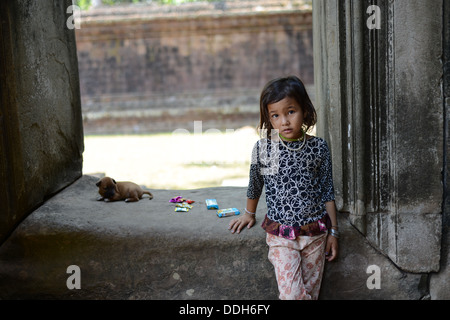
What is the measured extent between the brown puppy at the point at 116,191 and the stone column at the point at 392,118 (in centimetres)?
134

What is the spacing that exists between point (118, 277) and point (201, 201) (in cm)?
79

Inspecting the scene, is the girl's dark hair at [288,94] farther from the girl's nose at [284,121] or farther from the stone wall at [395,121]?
the stone wall at [395,121]

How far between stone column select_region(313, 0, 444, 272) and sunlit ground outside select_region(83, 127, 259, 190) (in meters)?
2.86

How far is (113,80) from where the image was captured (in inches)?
471

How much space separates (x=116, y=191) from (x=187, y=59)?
9.27 meters

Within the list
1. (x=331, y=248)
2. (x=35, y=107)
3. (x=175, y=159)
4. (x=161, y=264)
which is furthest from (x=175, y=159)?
(x=331, y=248)

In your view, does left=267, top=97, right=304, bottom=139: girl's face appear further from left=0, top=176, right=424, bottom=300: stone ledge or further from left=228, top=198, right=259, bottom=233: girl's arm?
left=0, top=176, right=424, bottom=300: stone ledge

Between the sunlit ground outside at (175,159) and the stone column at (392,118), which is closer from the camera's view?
the stone column at (392,118)

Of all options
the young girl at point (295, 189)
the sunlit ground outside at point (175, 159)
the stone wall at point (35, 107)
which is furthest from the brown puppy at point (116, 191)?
the sunlit ground outside at point (175, 159)

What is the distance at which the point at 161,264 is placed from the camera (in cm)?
237

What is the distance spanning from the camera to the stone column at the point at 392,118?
2.19m

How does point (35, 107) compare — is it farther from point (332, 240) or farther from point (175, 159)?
point (175, 159)

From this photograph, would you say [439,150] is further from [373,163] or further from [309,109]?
[309,109]

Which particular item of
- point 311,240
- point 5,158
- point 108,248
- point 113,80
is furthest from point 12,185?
point 113,80
